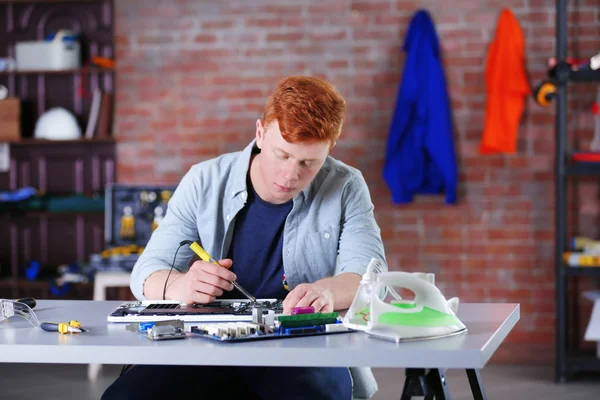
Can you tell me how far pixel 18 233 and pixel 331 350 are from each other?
406 cm

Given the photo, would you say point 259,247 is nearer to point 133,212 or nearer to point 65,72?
point 133,212

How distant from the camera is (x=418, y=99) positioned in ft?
14.6

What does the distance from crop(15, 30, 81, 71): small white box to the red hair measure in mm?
3142

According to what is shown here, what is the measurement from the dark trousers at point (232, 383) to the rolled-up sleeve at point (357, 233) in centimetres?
35

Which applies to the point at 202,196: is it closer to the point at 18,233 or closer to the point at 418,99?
the point at 418,99

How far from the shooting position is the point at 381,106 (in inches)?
→ 180

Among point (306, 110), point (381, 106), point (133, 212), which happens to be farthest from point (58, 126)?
point (306, 110)

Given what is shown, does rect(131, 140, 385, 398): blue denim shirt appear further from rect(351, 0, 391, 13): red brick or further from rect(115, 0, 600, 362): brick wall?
rect(351, 0, 391, 13): red brick

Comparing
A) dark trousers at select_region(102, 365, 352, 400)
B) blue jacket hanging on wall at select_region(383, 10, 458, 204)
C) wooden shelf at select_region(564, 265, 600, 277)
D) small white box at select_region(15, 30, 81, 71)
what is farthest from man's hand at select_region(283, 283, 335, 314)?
small white box at select_region(15, 30, 81, 71)

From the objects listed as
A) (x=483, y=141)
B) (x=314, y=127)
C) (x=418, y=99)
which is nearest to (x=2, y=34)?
(x=418, y=99)

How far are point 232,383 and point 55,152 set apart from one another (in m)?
3.50

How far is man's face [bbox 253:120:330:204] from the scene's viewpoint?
197 centimetres

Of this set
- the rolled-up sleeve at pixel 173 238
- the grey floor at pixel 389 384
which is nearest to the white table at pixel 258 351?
the rolled-up sleeve at pixel 173 238

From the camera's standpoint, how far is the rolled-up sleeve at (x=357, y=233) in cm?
210
